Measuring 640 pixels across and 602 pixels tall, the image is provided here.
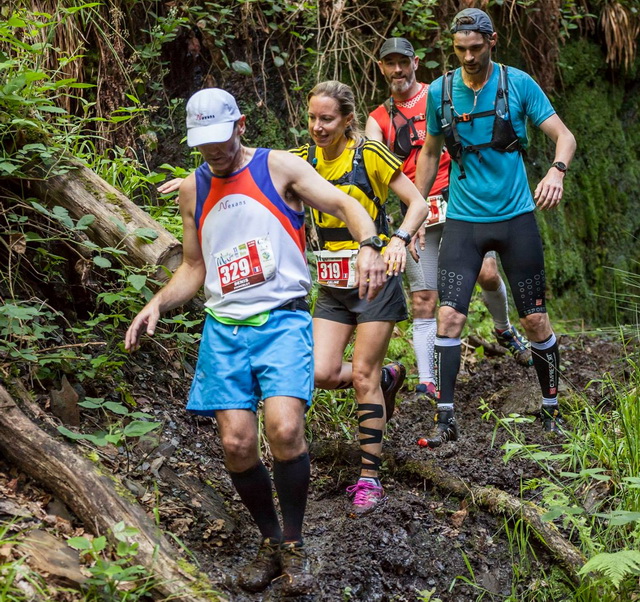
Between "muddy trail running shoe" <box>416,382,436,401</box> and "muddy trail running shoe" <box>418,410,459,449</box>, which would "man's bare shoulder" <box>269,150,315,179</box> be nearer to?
"muddy trail running shoe" <box>418,410,459,449</box>

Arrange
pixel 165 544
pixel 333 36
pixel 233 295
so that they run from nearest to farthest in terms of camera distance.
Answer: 1. pixel 165 544
2. pixel 233 295
3. pixel 333 36

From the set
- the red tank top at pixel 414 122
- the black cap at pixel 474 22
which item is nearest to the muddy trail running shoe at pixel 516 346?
the red tank top at pixel 414 122

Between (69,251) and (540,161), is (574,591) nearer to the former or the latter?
(69,251)

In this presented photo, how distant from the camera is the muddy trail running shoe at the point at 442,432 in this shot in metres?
4.71

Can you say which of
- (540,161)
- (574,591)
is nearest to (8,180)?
(574,591)

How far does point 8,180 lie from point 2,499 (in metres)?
1.86

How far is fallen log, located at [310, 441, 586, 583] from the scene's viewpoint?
349cm

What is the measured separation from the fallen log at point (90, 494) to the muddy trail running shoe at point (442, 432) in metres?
2.00

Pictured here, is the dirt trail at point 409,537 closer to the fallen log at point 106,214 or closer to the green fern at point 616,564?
the green fern at point 616,564

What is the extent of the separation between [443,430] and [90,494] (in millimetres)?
2314

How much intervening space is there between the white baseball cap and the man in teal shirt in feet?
6.55

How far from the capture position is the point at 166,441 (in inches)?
167

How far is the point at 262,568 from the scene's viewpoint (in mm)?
3230

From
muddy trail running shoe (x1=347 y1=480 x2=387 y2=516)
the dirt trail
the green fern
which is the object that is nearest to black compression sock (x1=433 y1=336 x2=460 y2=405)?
the dirt trail
